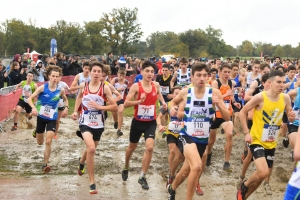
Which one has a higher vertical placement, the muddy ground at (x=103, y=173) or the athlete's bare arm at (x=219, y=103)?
the athlete's bare arm at (x=219, y=103)

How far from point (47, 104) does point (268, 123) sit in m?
4.52

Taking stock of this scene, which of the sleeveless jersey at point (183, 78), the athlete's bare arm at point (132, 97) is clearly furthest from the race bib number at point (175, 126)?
the sleeveless jersey at point (183, 78)

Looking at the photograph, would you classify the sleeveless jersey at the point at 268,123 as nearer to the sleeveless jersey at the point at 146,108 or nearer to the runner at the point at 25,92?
the sleeveless jersey at the point at 146,108

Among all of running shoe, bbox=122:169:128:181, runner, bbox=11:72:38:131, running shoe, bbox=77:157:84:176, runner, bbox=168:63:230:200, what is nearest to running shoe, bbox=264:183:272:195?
runner, bbox=168:63:230:200

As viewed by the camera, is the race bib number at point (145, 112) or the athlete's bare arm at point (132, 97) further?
the race bib number at point (145, 112)

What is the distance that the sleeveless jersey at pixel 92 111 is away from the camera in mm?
7426

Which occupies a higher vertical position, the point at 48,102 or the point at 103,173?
the point at 48,102

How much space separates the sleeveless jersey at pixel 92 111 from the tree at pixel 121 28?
63549 millimetres

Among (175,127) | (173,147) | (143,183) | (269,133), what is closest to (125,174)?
(143,183)

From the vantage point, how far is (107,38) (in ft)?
234

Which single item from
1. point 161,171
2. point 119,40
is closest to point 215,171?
point 161,171

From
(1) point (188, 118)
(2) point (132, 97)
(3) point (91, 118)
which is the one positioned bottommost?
(3) point (91, 118)

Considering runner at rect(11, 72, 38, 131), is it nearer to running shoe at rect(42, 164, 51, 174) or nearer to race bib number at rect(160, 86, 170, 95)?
race bib number at rect(160, 86, 170, 95)

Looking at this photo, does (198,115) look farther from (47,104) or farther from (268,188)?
(47,104)
